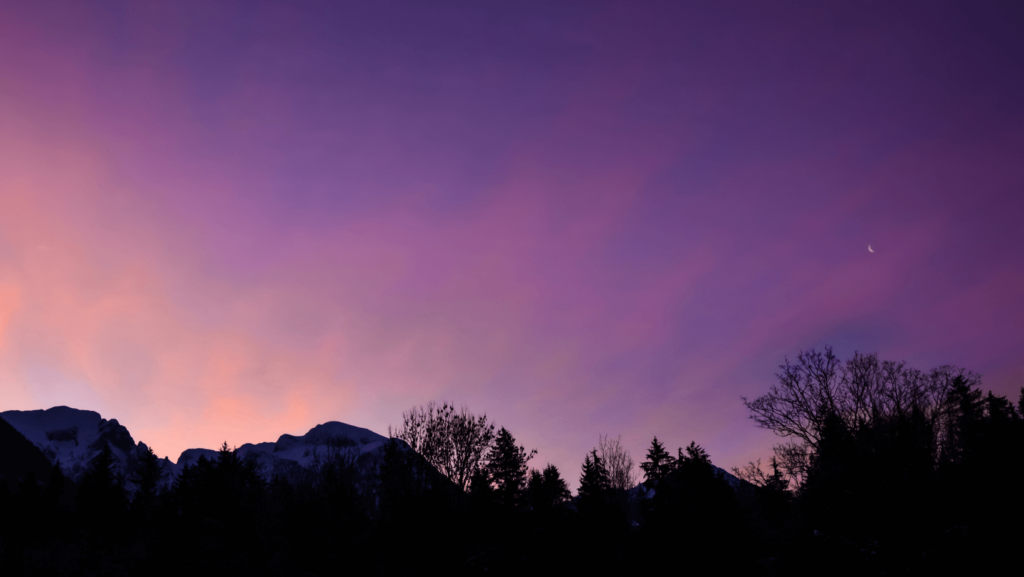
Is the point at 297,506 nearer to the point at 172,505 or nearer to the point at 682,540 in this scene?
the point at 172,505

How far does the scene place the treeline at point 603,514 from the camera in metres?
24.9

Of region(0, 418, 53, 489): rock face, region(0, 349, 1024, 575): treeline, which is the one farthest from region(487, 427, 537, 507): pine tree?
region(0, 418, 53, 489): rock face

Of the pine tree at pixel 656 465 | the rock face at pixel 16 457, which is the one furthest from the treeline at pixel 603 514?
the rock face at pixel 16 457

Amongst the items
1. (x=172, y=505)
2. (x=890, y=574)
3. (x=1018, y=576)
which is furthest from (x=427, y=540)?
(x=1018, y=576)

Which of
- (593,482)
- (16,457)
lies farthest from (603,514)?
(16,457)

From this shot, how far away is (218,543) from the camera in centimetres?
2661

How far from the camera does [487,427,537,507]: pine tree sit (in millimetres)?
50856

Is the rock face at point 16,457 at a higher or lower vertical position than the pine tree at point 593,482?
higher

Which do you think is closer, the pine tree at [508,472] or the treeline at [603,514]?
the treeline at [603,514]

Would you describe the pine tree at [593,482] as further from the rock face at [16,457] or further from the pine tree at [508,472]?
the rock face at [16,457]

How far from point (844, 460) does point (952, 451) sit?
15470mm

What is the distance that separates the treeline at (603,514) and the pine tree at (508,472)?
166 mm

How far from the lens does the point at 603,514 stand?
4134 centimetres

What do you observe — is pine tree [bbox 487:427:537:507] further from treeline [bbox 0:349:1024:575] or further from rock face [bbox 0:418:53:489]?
rock face [bbox 0:418:53:489]
